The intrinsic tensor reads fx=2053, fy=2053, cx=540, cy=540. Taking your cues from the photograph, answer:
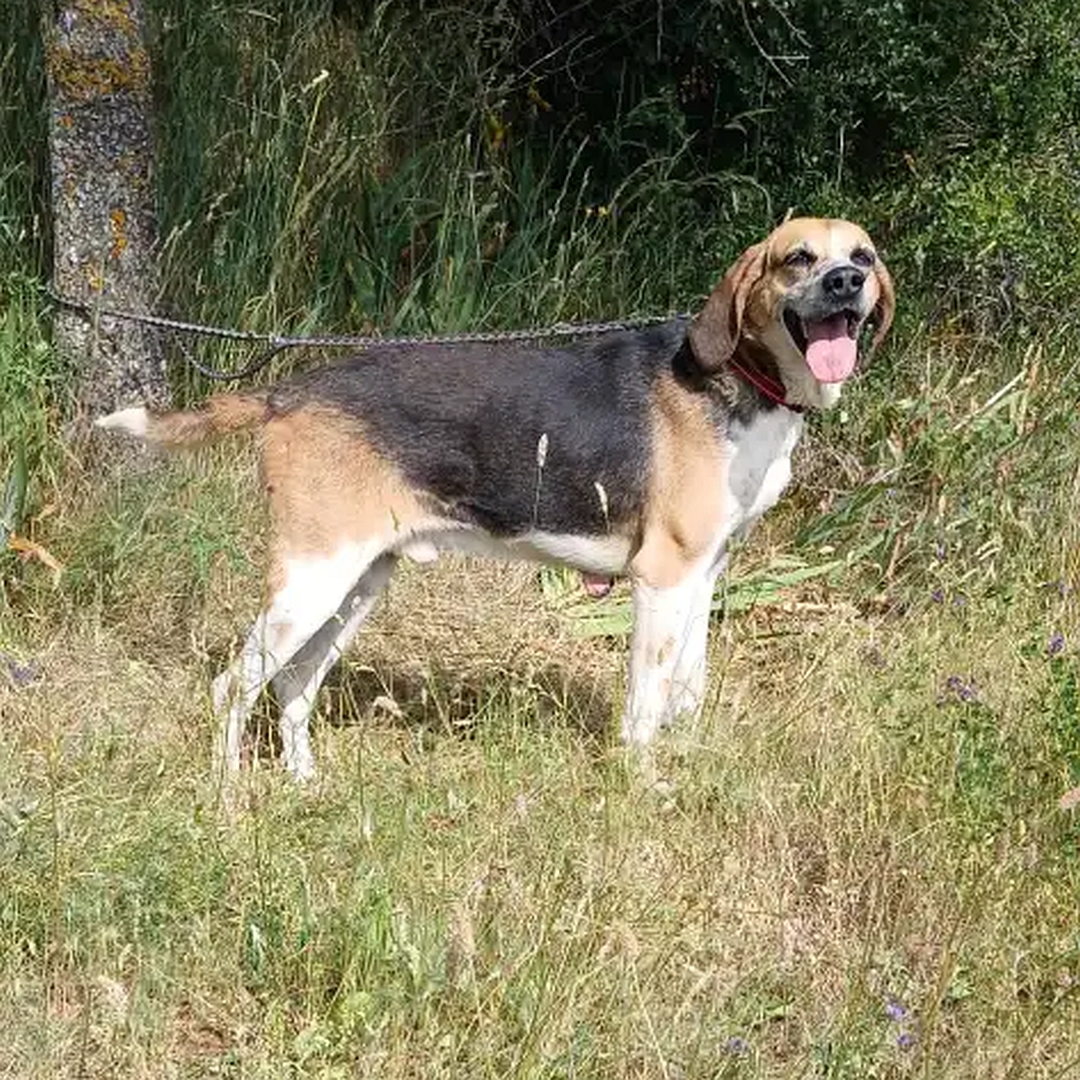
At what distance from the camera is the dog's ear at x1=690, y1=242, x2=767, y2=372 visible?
5.77 meters

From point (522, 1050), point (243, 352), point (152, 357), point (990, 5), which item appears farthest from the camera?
point (990, 5)

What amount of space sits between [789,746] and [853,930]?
0.91 meters

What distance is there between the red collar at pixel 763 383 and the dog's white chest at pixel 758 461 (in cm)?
3

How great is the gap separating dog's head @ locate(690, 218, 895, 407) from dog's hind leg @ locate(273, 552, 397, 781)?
3.80 feet

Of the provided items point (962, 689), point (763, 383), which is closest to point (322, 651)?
point (763, 383)

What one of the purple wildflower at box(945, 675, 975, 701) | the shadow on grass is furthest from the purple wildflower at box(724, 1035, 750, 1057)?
the shadow on grass

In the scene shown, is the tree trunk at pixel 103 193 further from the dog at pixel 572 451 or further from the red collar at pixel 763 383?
the red collar at pixel 763 383

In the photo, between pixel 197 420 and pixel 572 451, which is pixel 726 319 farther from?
pixel 197 420

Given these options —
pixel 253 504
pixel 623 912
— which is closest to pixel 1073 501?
pixel 253 504

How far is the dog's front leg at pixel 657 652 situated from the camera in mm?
5707

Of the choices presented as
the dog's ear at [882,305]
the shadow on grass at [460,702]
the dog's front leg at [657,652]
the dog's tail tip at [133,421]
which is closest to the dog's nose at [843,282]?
the dog's ear at [882,305]

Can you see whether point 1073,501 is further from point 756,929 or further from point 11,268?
point 11,268

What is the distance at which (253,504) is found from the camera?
22.9 feet

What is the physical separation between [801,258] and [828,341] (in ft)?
0.81
